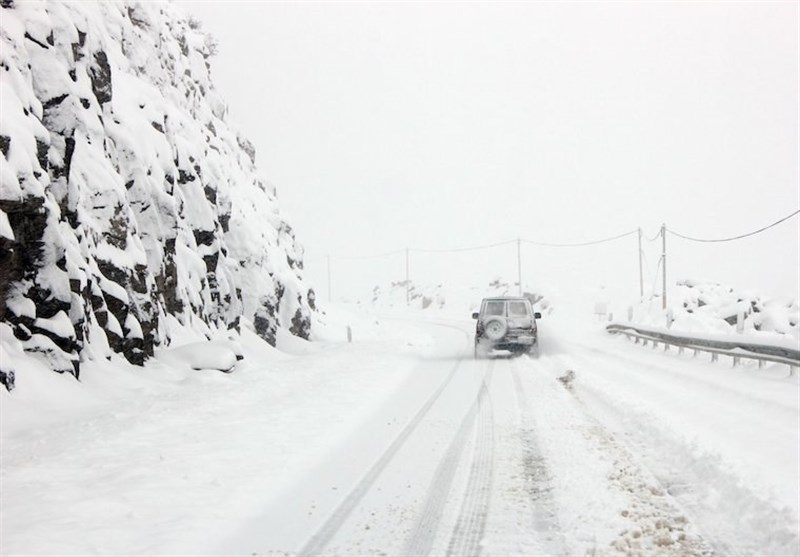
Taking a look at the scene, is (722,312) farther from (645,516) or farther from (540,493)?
(645,516)

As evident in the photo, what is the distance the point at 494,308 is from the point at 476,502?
44.4 ft

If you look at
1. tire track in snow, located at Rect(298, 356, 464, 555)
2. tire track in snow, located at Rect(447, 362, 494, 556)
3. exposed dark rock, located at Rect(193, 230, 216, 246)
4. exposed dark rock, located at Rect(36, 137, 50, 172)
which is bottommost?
tire track in snow, located at Rect(298, 356, 464, 555)

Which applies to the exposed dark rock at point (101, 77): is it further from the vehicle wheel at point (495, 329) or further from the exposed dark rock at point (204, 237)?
the vehicle wheel at point (495, 329)

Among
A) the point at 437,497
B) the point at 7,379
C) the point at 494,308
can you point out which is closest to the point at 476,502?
the point at 437,497

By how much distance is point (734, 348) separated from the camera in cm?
1424

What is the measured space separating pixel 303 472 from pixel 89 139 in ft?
37.1

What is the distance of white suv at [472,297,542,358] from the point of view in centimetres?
1764

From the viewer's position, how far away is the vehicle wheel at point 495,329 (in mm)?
17609

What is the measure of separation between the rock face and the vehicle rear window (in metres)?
8.48

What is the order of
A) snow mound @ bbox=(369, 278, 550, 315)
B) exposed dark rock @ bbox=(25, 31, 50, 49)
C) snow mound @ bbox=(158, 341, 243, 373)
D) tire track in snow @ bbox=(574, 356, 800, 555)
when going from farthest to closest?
snow mound @ bbox=(369, 278, 550, 315) < snow mound @ bbox=(158, 341, 243, 373) < exposed dark rock @ bbox=(25, 31, 50, 49) < tire track in snow @ bbox=(574, 356, 800, 555)

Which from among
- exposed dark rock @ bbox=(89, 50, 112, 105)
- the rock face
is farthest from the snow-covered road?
exposed dark rock @ bbox=(89, 50, 112, 105)

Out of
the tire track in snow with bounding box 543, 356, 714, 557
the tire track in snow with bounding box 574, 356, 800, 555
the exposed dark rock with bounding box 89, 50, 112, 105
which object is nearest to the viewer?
the tire track in snow with bounding box 543, 356, 714, 557

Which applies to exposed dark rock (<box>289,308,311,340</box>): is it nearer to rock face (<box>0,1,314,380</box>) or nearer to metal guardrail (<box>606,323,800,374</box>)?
rock face (<box>0,1,314,380</box>)

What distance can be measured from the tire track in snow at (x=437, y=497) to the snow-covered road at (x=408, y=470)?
28 millimetres
